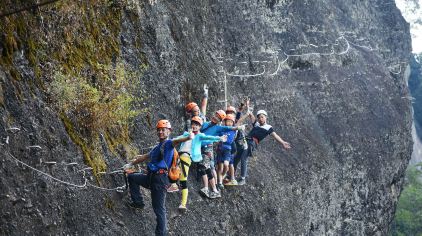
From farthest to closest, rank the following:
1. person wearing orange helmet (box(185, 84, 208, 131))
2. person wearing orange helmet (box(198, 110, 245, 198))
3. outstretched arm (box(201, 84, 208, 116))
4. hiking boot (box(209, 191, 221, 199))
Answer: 1. outstretched arm (box(201, 84, 208, 116))
2. hiking boot (box(209, 191, 221, 199))
3. person wearing orange helmet (box(198, 110, 245, 198))
4. person wearing orange helmet (box(185, 84, 208, 131))

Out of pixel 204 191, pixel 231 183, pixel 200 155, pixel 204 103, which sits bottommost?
pixel 231 183

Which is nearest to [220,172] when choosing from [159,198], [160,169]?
[159,198]

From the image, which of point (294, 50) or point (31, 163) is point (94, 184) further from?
point (294, 50)

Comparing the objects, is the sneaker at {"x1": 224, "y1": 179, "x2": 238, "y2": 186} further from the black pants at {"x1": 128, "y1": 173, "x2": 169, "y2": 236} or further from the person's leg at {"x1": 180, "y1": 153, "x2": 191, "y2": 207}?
the black pants at {"x1": 128, "y1": 173, "x2": 169, "y2": 236}

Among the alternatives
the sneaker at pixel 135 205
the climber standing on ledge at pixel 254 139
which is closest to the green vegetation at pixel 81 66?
the sneaker at pixel 135 205

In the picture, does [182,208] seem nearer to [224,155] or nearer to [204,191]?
[204,191]

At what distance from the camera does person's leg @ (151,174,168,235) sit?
32.3ft

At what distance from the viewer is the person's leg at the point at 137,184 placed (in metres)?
10.1

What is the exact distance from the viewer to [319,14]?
2545 centimetres

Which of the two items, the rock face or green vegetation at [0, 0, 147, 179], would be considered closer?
the rock face

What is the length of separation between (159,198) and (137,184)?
512 mm

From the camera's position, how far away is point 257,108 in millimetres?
18141

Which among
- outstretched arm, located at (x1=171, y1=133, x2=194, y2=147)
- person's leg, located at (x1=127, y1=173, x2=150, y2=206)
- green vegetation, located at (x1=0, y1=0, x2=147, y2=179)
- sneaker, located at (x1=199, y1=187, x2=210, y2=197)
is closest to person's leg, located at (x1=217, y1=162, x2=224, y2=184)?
sneaker, located at (x1=199, y1=187, x2=210, y2=197)

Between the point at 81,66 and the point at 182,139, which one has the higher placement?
the point at 81,66
